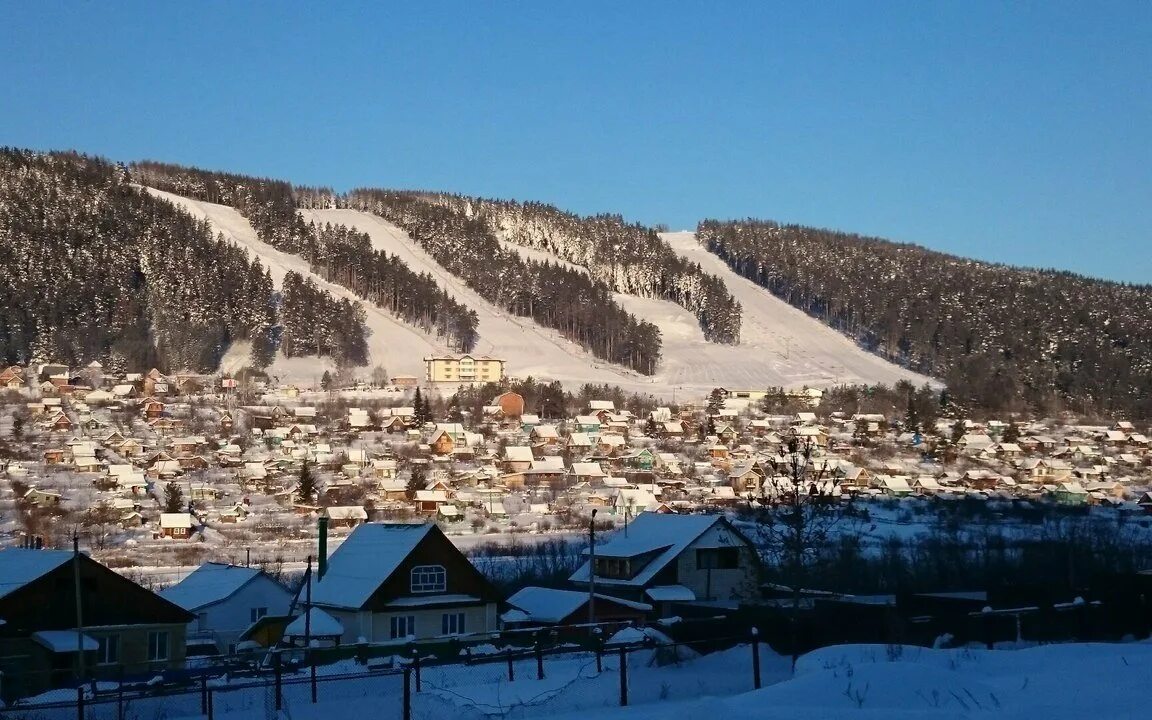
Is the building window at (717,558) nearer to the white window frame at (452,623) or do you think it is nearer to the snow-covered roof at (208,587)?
the white window frame at (452,623)

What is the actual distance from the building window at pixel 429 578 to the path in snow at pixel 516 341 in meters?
68.7

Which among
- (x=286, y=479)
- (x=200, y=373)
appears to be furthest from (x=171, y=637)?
(x=200, y=373)

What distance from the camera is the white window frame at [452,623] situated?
25.6 meters

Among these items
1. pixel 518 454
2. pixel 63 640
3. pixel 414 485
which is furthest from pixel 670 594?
pixel 518 454

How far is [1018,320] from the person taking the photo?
12412cm

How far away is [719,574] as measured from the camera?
31312mm

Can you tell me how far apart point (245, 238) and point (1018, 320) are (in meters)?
88.4

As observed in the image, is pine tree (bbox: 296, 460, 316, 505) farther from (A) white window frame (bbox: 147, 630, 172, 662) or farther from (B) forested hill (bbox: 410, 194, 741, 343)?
(B) forested hill (bbox: 410, 194, 741, 343)

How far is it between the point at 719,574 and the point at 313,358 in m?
71.5

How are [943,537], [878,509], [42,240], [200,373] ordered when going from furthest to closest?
1. [42,240]
2. [200,373]
3. [878,509]
4. [943,537]

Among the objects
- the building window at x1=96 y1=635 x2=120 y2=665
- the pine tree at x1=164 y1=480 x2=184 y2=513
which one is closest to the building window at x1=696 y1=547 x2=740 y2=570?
the building window at x1=96 y1=635 x2=120 y2=665

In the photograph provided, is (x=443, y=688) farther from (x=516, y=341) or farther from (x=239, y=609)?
(x=516, y=341)

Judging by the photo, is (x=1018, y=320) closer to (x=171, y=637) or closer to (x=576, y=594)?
(x=576, y=594)

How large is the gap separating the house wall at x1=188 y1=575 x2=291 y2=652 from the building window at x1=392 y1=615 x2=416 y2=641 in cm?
504
